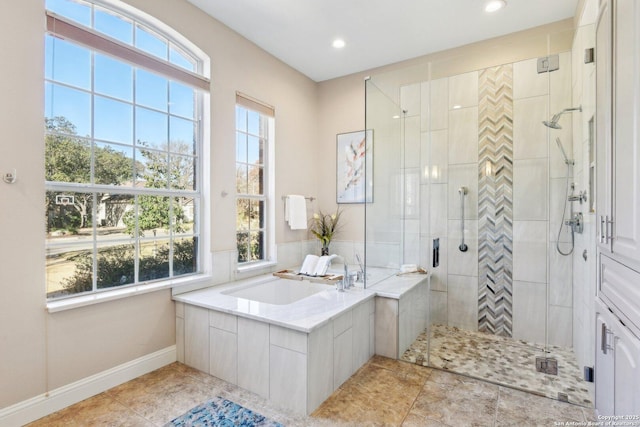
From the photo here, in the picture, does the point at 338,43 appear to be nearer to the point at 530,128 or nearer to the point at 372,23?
the point at 372,23

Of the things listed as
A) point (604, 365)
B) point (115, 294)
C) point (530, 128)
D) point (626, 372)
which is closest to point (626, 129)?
point (626, 372)

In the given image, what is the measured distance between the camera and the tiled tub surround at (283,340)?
2.05 meters

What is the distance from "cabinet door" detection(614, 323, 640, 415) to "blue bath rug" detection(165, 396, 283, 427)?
1638 millimetres

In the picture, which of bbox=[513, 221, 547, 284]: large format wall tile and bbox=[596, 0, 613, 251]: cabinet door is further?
bbox=[513, 221, 547, 284]: large format wall tile

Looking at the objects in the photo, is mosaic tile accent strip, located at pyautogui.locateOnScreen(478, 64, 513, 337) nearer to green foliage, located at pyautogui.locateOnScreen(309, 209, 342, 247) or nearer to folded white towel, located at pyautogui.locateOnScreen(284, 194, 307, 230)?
green foliage, located at pyautogui.locateOnScreen(309, 209, 342, 247)

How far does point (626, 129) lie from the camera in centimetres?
132

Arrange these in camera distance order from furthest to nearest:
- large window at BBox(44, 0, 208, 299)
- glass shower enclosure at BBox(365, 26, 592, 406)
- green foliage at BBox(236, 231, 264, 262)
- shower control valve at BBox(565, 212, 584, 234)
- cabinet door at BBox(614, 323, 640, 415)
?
1. green foliage at BBox(236, 231, 264, 262)
2. glass shower enclosure at BBox(365, 26, 592, 406)
3. shower control valve at BBox(565, 212, 584, 234)
4. large window at BBox(44, 0, 208, 299)
5. cabinet door at BBox(614, 323, 640, 415)

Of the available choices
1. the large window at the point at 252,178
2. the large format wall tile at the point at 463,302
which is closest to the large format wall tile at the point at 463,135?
the large format wall tile at the point at 463,302

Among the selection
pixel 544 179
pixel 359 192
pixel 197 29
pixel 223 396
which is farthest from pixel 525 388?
pixel 197 29

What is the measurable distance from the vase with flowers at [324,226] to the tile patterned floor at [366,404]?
1.99 meters

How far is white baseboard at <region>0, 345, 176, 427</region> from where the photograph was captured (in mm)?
1887

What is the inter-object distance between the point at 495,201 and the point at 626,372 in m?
2.06

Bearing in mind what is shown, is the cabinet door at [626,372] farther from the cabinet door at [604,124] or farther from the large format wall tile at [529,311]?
the large format wall tile at [529,311]

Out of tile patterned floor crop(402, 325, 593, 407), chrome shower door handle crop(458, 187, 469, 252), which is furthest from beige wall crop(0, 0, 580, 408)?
tile patterned floor crop(402, 325, 593, 407)
